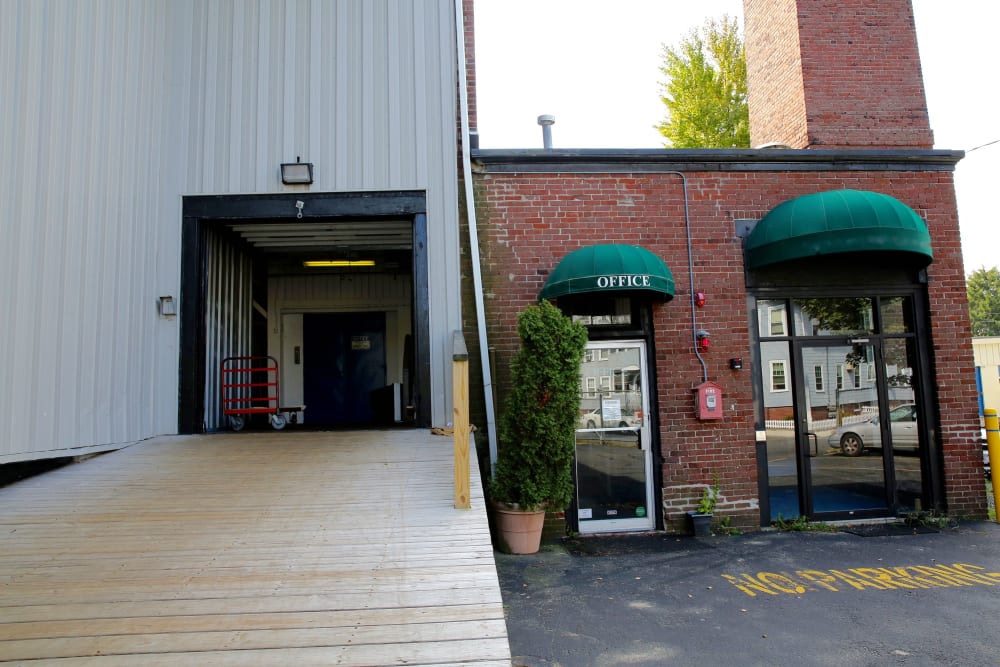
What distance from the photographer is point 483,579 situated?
3445 millimetres

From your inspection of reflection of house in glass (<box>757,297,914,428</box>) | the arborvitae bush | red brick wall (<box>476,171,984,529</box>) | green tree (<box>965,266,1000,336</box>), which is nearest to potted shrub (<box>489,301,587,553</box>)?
the arborvitae bush

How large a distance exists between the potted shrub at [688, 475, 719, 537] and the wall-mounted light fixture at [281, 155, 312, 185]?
5.74 m

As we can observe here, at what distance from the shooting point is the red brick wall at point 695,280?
7289mm

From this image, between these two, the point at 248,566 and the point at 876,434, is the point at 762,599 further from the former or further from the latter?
the point at 248,566

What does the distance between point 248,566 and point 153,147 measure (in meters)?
5.44

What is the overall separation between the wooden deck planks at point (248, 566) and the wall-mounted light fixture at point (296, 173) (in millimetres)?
3260

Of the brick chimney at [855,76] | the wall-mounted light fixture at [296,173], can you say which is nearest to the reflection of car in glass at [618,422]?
the wall-mounted light fixture at [296,173]

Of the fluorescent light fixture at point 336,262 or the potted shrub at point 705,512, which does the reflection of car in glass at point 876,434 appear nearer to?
the potted shrub at point 705,512

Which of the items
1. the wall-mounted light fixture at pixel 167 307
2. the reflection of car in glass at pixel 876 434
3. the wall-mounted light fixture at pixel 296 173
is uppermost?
the wall-mounted light fixture at pixel 296 173

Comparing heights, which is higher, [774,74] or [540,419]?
[774,74]

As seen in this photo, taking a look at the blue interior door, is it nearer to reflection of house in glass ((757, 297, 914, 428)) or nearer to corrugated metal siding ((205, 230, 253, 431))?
corrugated metal siding ((205, 230, 253, 431))

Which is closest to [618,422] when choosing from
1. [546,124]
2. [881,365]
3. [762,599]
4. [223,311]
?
[762,599]

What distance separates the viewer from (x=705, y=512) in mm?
7160

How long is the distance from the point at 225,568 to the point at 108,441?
3.48m
